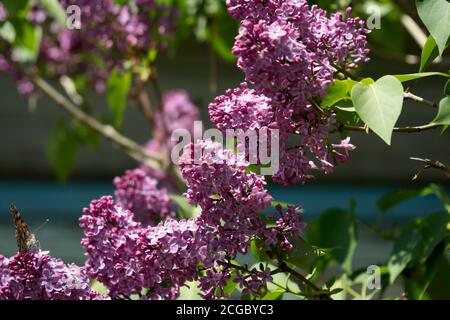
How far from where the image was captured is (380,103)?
41.4 inches

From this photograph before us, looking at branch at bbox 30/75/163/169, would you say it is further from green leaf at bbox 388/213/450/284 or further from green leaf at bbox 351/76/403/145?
green leaf at bbox 351/76/403/145

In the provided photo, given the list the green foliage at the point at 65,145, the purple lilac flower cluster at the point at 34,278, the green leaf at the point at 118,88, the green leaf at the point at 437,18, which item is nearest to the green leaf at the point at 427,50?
the green leaf at the point at 437,18

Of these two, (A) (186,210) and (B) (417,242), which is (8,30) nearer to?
(A) (186,210)

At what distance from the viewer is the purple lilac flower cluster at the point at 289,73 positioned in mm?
1044

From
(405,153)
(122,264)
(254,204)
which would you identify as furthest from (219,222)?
(405,153)

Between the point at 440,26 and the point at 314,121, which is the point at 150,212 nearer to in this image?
the point at 314,121

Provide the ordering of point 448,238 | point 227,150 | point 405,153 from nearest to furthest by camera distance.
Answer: point 227,150 → point 448,238 → point 405,153

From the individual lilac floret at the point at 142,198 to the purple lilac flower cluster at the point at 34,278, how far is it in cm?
37

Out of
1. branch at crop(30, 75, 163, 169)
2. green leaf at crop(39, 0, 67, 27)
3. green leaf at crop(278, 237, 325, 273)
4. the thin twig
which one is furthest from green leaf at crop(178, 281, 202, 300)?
the thin twig

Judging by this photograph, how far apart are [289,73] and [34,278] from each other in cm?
43

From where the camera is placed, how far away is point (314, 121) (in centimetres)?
112

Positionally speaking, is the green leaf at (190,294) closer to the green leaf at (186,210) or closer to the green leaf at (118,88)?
the green leaf at (186,210)
